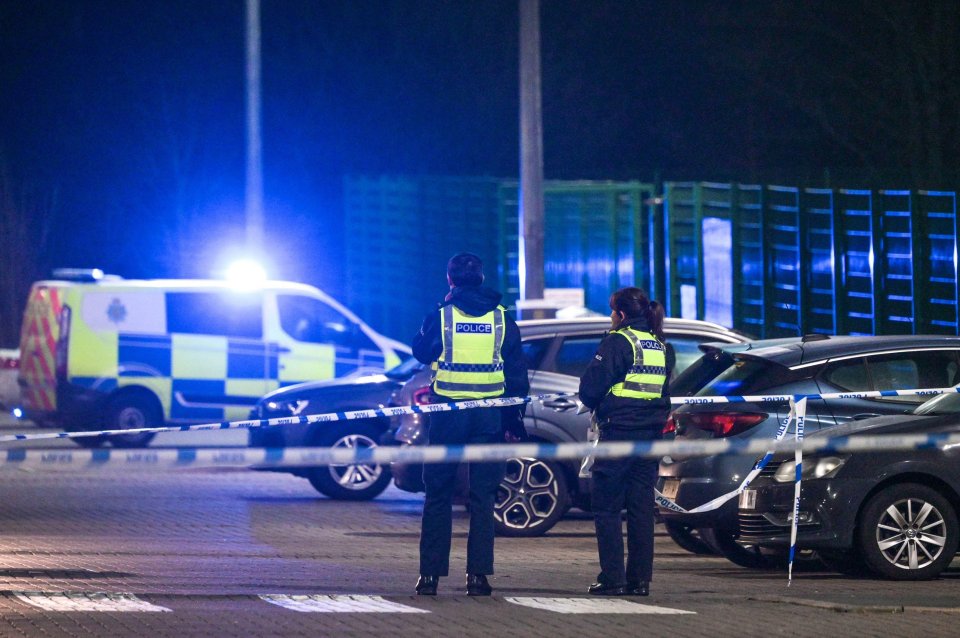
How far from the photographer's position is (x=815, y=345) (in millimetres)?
9898

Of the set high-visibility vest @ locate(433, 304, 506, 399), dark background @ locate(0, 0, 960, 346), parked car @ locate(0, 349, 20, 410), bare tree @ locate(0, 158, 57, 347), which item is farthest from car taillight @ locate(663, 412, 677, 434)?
bare tree @ locate(0, 158, 57, 347)

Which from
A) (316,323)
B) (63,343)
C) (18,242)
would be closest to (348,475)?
(316,323)

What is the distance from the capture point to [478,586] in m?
8.36

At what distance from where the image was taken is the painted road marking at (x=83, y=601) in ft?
26.1

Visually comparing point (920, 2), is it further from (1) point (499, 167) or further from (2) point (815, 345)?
(2) point (815, 345)

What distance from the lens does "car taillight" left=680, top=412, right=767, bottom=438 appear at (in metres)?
9.40

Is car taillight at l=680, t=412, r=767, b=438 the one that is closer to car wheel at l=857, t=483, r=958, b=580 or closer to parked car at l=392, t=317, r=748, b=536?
car wheel at l=857, t=483, r=958, b=580

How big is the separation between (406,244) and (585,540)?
1488cm

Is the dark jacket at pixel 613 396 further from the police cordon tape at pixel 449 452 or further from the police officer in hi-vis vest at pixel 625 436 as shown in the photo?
the police cordon tape at pixel 449 452

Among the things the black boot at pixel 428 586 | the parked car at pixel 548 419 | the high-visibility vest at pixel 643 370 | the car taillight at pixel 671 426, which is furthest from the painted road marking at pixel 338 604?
the parked car at pixel 548 419

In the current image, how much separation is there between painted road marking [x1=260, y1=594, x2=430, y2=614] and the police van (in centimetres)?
932

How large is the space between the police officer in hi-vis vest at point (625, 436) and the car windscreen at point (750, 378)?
1.25 metres

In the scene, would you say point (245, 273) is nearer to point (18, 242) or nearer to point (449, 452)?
point (449, 452)

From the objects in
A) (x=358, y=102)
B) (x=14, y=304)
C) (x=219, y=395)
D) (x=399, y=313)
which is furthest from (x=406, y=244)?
(x=358, y=102)
